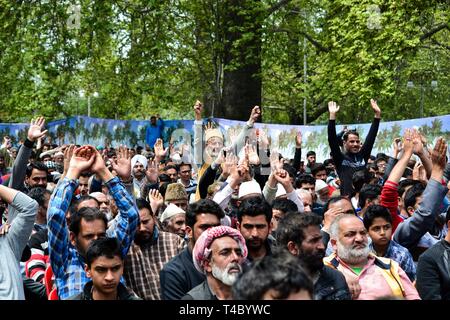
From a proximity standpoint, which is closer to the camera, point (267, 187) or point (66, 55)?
point (267, 187)

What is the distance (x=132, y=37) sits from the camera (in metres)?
18.4

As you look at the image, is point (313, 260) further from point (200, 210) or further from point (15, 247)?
point (15, 247)

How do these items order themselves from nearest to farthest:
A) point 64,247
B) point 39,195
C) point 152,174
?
1. point 64,247
2. point 39,195
3. point 152,174

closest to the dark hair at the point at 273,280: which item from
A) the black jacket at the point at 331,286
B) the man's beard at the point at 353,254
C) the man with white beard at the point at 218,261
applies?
the man with white beard at the point at 218,261

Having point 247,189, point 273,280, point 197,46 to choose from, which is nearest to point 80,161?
point 247,189

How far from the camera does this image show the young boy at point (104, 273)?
15.8 ft

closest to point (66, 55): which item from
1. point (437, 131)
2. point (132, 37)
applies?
point (132, 37)

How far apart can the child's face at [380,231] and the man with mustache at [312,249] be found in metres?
1.01

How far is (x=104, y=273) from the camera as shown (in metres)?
4.88

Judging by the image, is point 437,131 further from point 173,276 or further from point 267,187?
point 173,276

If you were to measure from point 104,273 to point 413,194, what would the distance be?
3.50 m

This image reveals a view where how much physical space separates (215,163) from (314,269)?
3.72 m

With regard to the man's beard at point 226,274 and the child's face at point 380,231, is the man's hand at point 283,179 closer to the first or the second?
the child's face at point 380,231

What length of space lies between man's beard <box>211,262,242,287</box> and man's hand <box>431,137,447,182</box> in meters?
2.33
